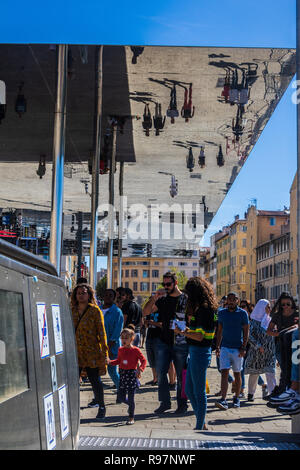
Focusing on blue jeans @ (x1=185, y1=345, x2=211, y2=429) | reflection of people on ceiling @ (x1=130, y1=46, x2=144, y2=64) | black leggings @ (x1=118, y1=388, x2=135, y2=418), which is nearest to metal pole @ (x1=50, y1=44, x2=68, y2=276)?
reflection of people on ceiling @ (x1=130, y1=46, x2=144, y2=64)

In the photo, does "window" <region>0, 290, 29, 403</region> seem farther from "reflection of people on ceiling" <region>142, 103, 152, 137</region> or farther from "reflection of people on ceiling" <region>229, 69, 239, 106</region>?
"reflection of people on ceiling" <region>142, 103, 152, 137</region>

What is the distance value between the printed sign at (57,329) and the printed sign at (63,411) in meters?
0.18

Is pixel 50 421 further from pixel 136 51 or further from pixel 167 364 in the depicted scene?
pixel 136 51

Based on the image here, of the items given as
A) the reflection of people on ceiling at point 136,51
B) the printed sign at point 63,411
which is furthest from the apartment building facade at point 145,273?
the printed sign at point 63,411

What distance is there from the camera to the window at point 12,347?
2064 mm

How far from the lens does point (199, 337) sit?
6945mm

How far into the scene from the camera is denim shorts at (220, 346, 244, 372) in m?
9.83

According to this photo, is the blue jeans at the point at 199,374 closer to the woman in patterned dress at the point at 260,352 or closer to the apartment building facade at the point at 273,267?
the woman in patterned dress at the point at 260,352

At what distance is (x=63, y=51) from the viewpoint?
31.7 feet

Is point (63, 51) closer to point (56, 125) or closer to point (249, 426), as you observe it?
point (56, 125)

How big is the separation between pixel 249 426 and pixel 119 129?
7949 millimetres

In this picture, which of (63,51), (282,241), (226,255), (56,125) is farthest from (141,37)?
(226,255)

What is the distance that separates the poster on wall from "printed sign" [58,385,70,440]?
35cm
